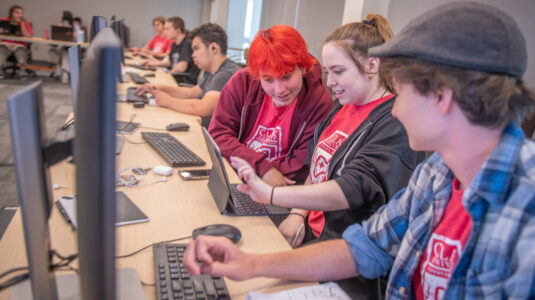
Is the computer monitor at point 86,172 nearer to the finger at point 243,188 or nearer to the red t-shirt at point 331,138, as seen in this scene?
the finger at point 243,188

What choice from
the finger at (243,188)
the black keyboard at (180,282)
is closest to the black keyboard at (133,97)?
the finger at (243,188)

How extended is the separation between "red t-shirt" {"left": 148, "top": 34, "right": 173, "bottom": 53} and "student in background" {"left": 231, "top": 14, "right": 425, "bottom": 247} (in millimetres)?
5601

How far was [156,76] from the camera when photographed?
14.1 feet

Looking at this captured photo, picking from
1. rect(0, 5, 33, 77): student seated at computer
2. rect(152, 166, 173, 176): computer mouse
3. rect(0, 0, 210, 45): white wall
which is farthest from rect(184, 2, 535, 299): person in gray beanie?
rect(0, 0, 210, 45): white wall

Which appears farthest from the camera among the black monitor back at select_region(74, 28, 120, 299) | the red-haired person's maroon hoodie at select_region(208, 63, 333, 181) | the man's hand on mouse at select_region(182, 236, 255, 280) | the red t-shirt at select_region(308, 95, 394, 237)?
the red-haired person's maroon hoodie at select_region(208, 63, 333, 181)

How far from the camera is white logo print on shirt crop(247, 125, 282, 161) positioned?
191cm

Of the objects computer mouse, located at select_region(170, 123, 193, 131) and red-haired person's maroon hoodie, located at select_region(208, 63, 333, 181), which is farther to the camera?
computer mouse, located at select_region(170, 123, 193, 131)

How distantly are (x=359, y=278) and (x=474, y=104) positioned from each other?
616 mm

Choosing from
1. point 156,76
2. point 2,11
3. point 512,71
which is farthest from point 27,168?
point 2,11

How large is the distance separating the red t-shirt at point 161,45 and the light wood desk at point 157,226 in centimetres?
526

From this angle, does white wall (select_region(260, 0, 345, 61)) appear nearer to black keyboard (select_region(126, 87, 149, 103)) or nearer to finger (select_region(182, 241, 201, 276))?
black keyboard (select_region(126, 87, 149, 103))

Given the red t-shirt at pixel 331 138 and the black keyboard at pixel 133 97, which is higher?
the red t-shirt at pixel 331 138

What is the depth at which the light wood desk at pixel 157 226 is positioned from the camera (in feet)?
2.94

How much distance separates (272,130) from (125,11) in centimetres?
869
